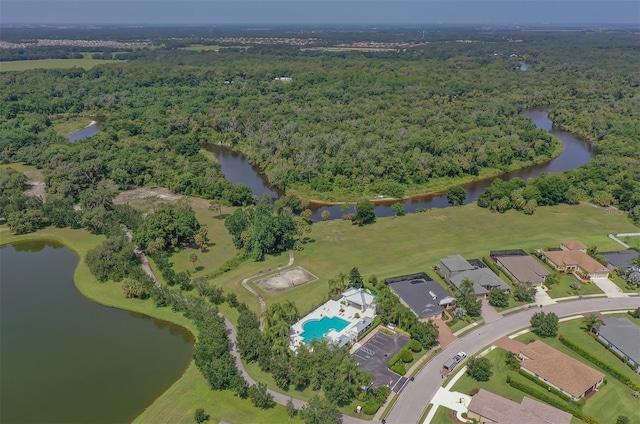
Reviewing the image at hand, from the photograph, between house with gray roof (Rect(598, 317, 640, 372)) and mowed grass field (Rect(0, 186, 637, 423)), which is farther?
mowed grass field (Rect(0, 186, 637, 423))

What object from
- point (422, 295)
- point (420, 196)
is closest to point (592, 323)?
point (422, 295)

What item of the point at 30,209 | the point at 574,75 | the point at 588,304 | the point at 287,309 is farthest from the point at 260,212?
the point at 574,75

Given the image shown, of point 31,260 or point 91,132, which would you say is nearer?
point 31,260

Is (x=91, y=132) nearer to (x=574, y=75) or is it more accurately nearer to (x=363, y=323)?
(x=363, y=323)

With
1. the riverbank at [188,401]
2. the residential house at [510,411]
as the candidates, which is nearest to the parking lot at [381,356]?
the residential house at [510,411]

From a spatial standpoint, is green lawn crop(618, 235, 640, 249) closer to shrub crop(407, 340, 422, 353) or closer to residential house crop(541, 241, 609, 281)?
residential house crop(541, 241, 609, 281)

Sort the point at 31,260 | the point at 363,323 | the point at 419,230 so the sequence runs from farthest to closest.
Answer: the point at 419,230
the point at 31,260
the point at 363,323

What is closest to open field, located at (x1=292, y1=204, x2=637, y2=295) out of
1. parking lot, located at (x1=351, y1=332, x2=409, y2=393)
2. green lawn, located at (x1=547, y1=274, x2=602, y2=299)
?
green lawn, located at (x1=547, y1=274, x2=602, y2=299)
